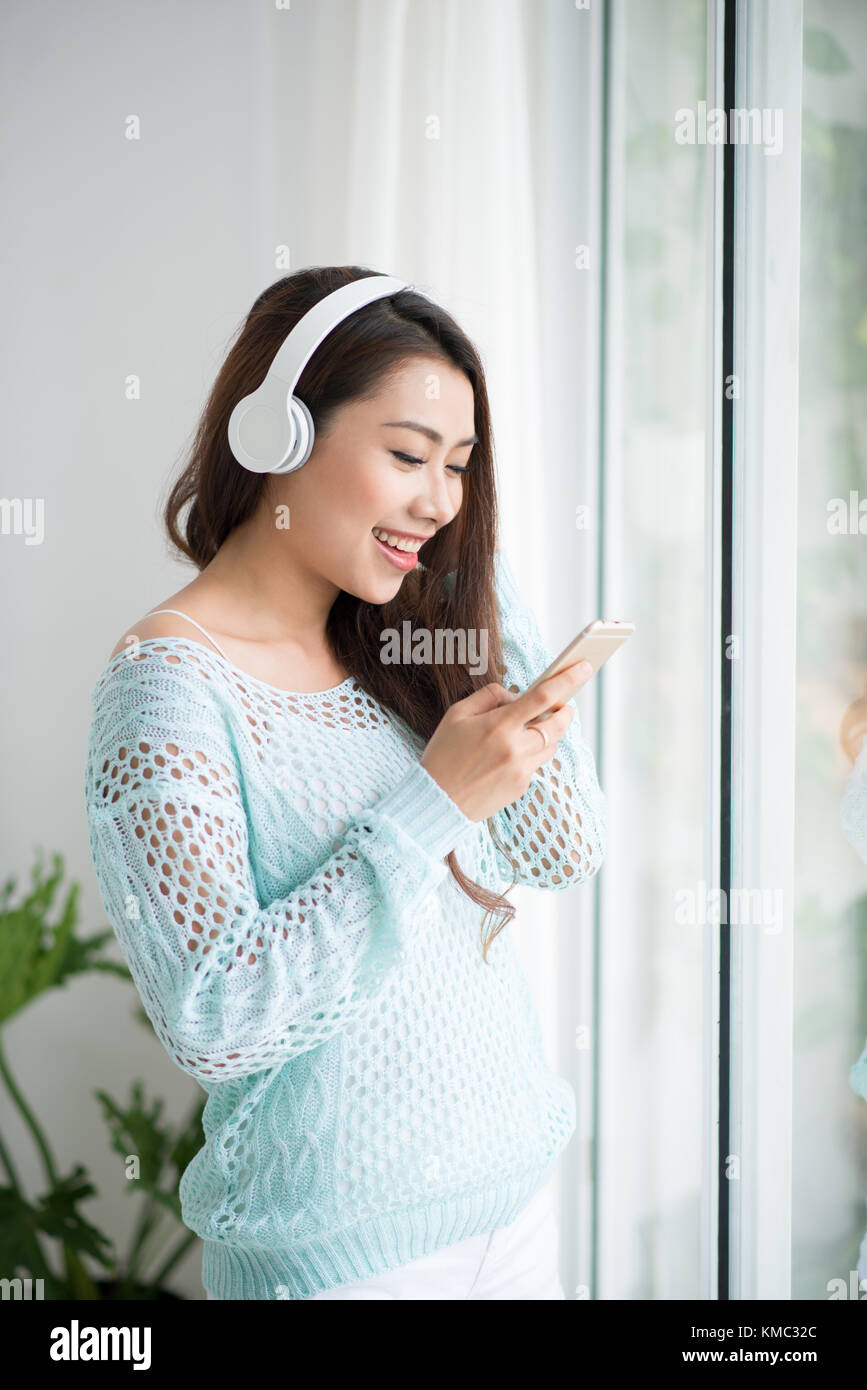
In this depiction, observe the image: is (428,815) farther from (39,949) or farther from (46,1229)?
(46,1229)

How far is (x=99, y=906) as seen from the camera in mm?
1672

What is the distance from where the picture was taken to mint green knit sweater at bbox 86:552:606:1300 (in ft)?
2.51

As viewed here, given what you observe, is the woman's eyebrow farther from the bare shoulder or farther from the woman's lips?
the bare shoulder

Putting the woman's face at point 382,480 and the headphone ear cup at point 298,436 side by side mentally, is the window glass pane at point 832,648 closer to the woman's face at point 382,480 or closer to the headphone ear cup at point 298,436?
the woman's face at point 382,480

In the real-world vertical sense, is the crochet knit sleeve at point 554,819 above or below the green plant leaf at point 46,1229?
above

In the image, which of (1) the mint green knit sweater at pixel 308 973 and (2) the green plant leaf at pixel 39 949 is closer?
(1) the mint green knit sweater at pixel 308 973

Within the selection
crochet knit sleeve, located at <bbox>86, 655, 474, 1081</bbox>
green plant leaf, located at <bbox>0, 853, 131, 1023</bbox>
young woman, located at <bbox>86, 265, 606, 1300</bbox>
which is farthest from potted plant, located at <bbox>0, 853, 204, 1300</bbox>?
crochet knit sleeve, located at <bbox>86, 655, 474, 1081</bbox>

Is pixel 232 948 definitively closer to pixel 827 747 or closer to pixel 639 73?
pixel 827 747

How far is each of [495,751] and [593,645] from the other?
111mm

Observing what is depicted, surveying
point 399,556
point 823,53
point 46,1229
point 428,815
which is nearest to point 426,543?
point 399,556

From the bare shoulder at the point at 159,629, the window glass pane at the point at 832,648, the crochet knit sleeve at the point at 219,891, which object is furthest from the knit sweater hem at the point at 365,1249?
the bare shoulder at the point at 159,629

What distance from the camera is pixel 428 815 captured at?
0.81 meters

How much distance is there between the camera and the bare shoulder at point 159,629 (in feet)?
2.81
